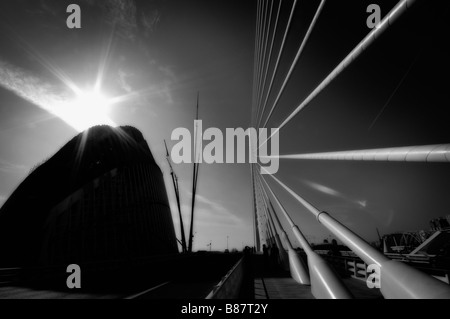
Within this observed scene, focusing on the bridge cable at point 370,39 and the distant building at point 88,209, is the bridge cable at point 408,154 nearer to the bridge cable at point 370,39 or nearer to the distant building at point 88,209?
the bridge cable at point 370,39

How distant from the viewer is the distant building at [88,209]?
23.8 m

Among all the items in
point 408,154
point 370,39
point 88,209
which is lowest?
point 88,209

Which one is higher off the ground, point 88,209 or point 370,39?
point 370,39

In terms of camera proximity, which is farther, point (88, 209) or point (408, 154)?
point (88, 209)

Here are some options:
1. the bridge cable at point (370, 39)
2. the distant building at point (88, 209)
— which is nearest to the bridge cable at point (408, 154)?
the bridge cable at point (370, 39)

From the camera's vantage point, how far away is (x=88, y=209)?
2775cm

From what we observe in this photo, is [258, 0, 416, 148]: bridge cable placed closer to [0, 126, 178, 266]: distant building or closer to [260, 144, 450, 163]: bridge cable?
[260, 144, 450, 163]: bridge cable

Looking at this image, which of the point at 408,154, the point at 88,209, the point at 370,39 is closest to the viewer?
the point at 408,154

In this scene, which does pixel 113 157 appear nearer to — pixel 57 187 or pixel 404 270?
pixel 57 187

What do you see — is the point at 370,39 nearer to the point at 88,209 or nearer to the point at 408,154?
the point at 408,154

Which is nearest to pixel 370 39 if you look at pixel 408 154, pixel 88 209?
pixel 408 154

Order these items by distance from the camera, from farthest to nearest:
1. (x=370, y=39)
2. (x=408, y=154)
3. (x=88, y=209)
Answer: (x=88, y=209) → (x=370, y=39) → (x=408, y=154)
